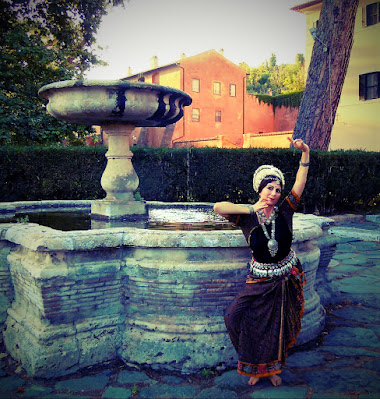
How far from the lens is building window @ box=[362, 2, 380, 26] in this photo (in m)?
17.6

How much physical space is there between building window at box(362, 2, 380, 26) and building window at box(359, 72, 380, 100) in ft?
7.34

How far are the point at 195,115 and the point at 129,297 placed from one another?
27.7m

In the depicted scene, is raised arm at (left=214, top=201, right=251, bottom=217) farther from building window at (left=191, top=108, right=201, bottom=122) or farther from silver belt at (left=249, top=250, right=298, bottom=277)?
building window at (left=191, top=108, right=201, bottom=122)

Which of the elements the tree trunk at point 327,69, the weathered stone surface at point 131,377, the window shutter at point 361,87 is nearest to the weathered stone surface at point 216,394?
the weathered stone surface at point 131,377

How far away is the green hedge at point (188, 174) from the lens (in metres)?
8.49

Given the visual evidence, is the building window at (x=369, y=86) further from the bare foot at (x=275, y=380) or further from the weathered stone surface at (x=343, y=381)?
the bare foot at (x=275, y=380)

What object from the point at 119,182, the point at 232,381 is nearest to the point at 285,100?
the point at 119,182

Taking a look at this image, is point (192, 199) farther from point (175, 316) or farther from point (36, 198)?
point (175, 316)

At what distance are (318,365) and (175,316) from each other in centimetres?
105

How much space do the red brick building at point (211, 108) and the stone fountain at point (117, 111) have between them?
73.9 ft

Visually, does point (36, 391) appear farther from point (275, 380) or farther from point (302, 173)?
point (302, 173)

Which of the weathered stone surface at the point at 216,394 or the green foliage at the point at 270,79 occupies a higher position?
the green foliage at the point at 270,79

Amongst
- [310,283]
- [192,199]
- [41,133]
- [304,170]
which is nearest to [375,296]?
[310,283]

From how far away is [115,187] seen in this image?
14.5 ft
